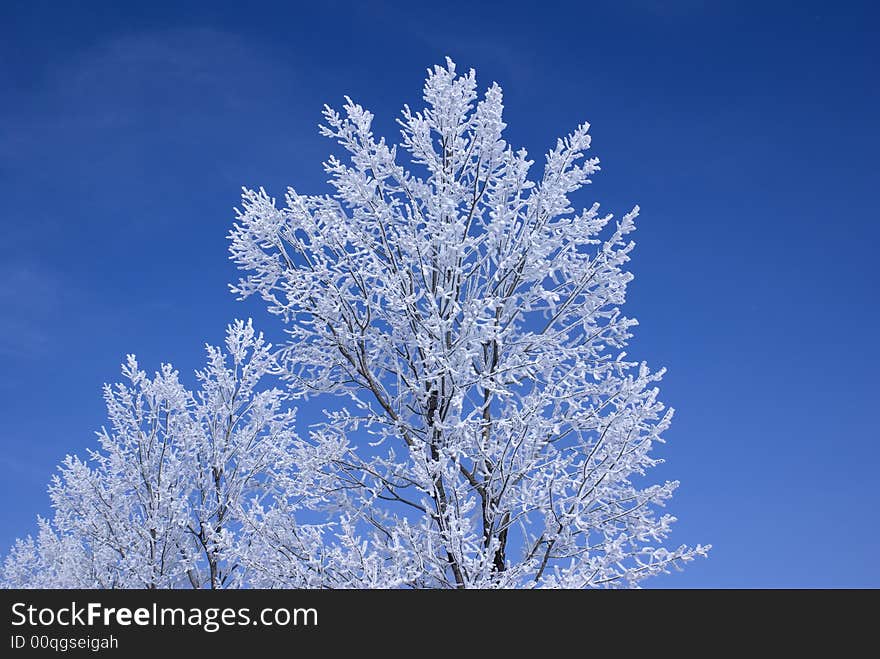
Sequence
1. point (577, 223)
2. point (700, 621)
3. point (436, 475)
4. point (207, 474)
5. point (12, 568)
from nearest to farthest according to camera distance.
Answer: point (700, 621), point (436, 475), point (577, 223), point (207, 474), point (12, 568)

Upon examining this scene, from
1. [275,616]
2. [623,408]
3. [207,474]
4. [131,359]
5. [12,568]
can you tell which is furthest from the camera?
[12,568]

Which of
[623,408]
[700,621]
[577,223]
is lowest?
[700,621]

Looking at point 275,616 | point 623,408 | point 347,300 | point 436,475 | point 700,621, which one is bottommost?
point 700,621

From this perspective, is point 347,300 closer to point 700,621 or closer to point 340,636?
point 340,636

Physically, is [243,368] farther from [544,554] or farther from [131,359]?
[544,554]

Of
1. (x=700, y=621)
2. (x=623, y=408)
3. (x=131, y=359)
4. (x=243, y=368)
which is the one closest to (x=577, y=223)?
(x=623, y=408)

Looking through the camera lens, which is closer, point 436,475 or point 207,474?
point 436,475

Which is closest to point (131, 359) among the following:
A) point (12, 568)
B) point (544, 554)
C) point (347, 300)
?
point (347, 300)

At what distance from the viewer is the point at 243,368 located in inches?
454

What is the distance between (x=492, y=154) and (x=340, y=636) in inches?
187

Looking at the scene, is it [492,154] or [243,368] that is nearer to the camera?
[492,154]

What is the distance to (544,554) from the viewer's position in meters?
6.47

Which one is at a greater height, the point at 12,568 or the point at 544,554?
the point at 12,568

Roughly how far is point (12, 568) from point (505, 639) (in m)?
16.8
